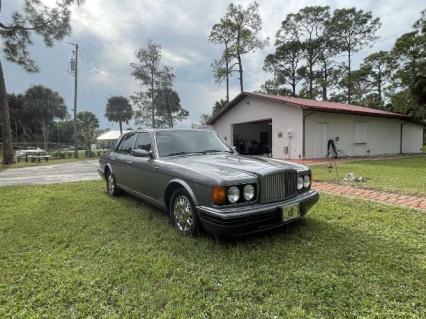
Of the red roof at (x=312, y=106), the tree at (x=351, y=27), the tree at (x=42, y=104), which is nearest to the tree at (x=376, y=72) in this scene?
the tree at (x=351, y=27)

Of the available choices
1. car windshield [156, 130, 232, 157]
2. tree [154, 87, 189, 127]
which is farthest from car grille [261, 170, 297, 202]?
tree [154, 87, 189, 127]

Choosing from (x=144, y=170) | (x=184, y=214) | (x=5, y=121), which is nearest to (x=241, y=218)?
(x=184, y=214)

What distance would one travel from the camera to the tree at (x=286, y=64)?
110 ft

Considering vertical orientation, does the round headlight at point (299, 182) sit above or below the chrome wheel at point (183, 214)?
above

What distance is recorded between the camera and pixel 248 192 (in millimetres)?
3148

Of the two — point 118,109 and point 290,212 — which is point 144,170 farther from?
point 118,109

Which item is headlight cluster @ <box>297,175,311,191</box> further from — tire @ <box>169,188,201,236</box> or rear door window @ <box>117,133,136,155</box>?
rear door window @ <box>117,133,136,155</box>

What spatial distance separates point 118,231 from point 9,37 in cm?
1888

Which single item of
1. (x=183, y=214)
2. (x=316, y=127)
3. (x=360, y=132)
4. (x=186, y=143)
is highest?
(x=316, y=127)

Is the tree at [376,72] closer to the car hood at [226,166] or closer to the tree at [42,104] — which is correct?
the car hood at [226,166]

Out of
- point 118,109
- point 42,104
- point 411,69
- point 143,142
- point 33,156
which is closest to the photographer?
point 143,142

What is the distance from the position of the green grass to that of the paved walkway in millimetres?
789

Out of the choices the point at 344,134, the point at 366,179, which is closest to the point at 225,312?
the point at 366,179

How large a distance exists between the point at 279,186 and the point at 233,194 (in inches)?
24.8
